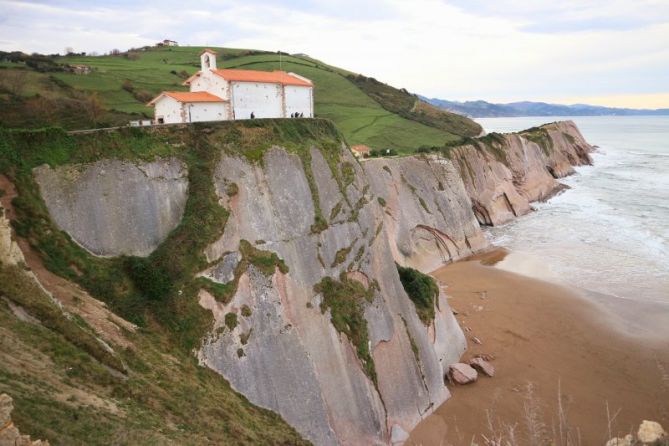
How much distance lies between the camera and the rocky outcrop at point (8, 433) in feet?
28.8

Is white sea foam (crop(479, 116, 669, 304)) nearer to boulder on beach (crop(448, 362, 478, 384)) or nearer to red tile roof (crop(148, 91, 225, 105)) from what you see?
boulder on beach (crop(448, 362, 478, 384))

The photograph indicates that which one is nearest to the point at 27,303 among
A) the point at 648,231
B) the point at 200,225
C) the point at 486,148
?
the point at 200,225

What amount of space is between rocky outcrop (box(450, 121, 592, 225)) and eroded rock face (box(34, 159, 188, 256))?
153ft

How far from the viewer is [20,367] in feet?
40.2

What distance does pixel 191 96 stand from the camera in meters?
31.5

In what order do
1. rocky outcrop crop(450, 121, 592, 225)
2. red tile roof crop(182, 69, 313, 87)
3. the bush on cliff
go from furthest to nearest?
1. rocky outcrop crop(450, 121, 592, 225)
2. red tile roof crop(182, 69, 313, 87)
3. the bush on cliff

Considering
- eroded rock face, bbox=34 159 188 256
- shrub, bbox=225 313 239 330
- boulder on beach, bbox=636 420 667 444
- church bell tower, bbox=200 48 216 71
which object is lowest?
boulder on beach, bbox=636 420 667 444

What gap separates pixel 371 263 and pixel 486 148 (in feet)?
165

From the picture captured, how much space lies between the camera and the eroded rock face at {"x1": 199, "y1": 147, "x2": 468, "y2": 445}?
21078 millimetres

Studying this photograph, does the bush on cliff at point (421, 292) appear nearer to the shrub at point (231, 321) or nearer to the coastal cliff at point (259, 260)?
the coastal cliff at point (259, 260)

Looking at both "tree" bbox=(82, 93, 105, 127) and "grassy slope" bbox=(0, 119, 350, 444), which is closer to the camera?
"grassy slope" bbox=(0, 119, 350, 444)

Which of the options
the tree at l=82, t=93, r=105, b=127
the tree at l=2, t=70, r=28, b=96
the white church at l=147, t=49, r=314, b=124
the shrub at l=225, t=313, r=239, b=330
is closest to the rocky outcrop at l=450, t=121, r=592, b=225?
the white church at l=147, t=49, r=314, b=124

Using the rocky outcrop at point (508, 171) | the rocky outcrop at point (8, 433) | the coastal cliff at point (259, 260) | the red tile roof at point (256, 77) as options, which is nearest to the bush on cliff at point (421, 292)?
the coastal cliff at point (259, 260)

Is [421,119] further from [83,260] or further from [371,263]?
[83,260]
